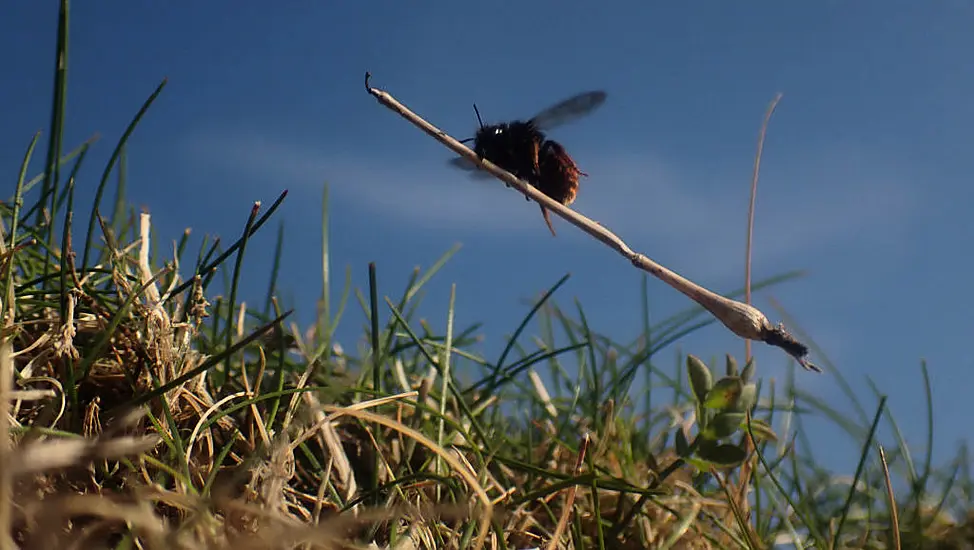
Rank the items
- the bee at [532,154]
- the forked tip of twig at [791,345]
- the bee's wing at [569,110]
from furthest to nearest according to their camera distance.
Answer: the bee at [532,154] < the bee's wing at [569,110] < the forked tip of twig at [791,345]

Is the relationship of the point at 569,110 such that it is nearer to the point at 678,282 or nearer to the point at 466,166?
the point at 466,166

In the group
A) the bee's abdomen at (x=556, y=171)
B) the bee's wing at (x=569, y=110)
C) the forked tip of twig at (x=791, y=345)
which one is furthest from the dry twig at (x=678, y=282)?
the bee's abdomen at (x=556, y=171)

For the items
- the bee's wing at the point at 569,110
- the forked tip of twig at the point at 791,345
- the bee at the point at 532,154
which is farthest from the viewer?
the bee at the point at 532,154

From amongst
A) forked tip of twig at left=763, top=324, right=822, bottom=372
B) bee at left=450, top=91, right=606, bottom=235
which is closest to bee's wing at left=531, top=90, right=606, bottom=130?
bee at left=450, top=91, right=606, bottom=235

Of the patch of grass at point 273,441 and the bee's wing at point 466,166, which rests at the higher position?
the bee's wing at point 466,166

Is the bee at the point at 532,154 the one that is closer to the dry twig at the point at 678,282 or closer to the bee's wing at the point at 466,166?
the bee's wing at the point at 466,166

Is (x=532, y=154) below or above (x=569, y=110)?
below

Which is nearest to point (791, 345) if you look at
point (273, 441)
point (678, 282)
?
point (678, 282)

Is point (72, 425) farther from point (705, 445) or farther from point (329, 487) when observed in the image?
point (705, 445)
